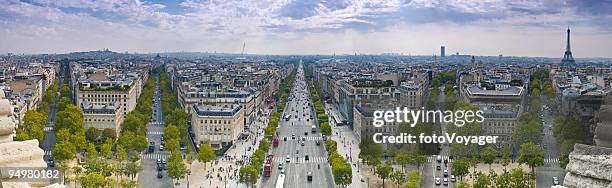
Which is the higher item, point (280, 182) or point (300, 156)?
point (280, 182)

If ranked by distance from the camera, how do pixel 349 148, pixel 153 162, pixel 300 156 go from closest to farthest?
pixel 153 162
pixel 300 156
pixel 349 148

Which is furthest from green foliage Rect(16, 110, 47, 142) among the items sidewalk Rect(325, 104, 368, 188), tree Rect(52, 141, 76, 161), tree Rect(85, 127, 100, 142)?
sidewalk Rect(325, 104, 368, 188)

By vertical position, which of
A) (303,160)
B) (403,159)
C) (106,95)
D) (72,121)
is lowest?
(303,160)

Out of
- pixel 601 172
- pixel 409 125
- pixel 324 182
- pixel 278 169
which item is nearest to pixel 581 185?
pixel 601 172

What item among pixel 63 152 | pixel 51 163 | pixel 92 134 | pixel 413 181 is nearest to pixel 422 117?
pixel 413 181

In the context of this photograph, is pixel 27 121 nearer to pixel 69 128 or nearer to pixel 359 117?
pixel 69 128

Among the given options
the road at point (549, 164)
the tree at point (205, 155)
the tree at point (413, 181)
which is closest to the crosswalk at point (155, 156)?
the tree at point (205, 155)

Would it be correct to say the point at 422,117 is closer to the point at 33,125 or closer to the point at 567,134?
the point at 567,134

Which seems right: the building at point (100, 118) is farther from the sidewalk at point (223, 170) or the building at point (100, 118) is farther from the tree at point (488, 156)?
the tree at point (488, 156)
